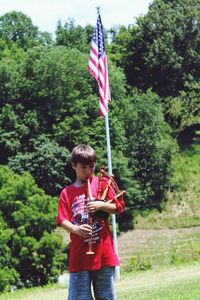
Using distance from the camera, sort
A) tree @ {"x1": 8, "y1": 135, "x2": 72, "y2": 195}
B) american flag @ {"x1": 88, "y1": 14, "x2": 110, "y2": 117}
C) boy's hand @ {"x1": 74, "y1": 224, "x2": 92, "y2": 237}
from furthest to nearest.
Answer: tree @ {"x1": 8, "y1": 135, "x2": 72, "y2": 195} → american flag @ {"x1": 88, "y1": 14, "x2": 110, "y2": 117} → boy's hand @ {"x1": 74, "y1": 224, "x2": 92, "y2": 237}

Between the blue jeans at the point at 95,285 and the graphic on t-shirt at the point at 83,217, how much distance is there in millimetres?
276

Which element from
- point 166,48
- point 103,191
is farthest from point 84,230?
point 166,48

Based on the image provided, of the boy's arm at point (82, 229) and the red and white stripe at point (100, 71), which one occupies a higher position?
the red and white stripe at point (100, 71)

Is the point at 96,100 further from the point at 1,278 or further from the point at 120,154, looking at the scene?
the point at 1,278

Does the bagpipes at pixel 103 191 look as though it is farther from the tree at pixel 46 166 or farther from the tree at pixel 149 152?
the tree at pixel 149 152

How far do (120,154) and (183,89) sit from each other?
12527mm

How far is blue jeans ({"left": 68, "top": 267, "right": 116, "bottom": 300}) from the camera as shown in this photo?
5.50m

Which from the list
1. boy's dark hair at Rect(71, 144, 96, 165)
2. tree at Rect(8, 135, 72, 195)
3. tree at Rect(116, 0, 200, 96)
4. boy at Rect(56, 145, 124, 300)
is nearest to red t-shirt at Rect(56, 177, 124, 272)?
boy at Rect(56, 145, 124, 300)

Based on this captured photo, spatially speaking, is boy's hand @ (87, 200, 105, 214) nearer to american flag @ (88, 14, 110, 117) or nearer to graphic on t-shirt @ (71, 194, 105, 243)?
graphic on t-shirt @ (71, 194, 105, 243)

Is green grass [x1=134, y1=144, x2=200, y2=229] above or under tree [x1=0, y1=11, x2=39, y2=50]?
under

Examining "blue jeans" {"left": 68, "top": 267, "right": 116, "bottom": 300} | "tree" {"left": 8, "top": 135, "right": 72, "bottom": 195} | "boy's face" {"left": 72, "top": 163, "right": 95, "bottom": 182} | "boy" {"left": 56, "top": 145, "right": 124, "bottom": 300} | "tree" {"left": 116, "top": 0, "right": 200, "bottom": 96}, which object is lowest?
"blue jeans" {"left": 68, "top": 267, "right": 116, "bottom": 300}

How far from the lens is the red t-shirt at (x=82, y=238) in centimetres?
546

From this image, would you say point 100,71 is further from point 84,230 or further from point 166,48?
point 166,48

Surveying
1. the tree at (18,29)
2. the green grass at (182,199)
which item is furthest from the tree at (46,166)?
the tree at (18,29)
